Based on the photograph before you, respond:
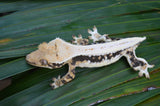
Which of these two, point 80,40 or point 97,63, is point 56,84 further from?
point 80,40

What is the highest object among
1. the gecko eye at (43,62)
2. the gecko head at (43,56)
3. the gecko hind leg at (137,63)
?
the gecko head at (43,56)

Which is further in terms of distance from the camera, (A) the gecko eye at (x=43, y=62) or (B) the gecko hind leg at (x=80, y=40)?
(B) the gecko hind leg at (x=80, y=40)

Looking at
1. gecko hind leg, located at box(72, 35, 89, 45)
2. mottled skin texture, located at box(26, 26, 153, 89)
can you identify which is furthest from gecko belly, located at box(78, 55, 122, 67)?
gecko hind leg, located at box(72, 35, 89, 45)

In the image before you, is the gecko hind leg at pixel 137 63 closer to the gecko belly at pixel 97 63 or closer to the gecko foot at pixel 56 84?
the gecko belly at pixel 97 63

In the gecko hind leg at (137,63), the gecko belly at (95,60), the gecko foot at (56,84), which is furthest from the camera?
the gecko hind leg at (137,63)

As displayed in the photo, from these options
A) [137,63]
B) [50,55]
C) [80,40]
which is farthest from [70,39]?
[137,63]

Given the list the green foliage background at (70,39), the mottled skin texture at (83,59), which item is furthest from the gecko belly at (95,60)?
the green foliage background at (70,39)

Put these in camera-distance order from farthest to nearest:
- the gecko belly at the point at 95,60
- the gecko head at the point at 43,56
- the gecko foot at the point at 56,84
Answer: the gecko belly at the point at 95,60 < the gecko foot at the point at 56,84 < the gecko head at the point at 43,56
